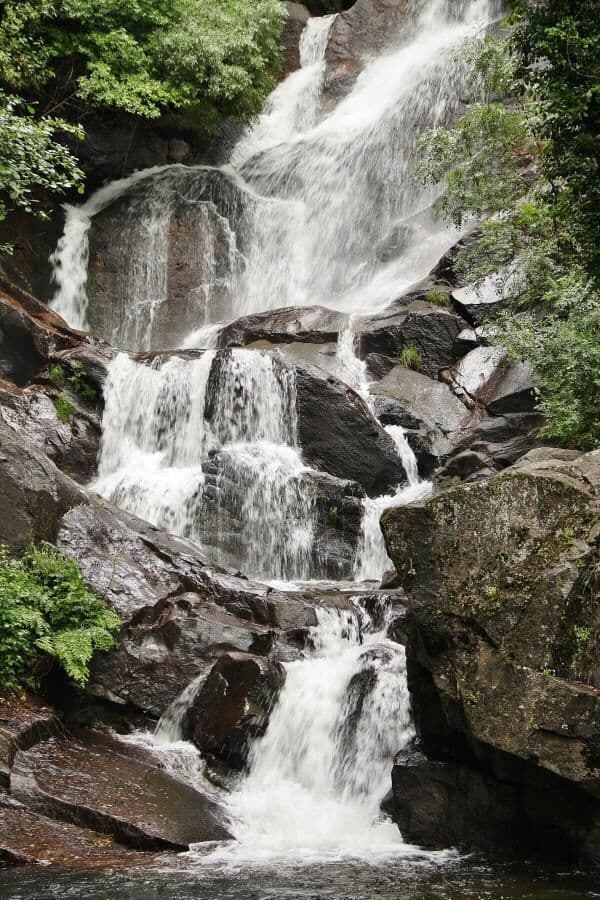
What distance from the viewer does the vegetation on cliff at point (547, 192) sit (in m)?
7.86

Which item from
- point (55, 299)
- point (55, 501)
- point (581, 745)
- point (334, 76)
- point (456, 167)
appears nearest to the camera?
point (581, 745)

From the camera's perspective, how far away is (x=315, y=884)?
6.24 m

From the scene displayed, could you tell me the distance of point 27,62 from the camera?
67.0 feet

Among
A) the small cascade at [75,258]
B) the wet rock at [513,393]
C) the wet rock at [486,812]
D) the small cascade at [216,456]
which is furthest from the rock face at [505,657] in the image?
the small cascade at [75,258]

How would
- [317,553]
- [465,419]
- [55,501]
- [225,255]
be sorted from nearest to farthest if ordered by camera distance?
[55,501] < [317,553] < [465,419] < [225,255]

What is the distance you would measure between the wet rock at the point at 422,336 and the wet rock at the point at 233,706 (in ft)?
36.0

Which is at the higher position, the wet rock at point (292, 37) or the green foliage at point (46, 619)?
the wet rock at point (292, 37)

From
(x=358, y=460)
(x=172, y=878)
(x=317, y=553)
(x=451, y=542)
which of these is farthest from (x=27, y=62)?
(x=172, y=878)

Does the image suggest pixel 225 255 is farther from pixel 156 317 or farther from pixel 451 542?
pixel 451 542

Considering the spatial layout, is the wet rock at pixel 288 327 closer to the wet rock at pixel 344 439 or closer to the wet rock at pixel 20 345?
the wet rock at pixel 344 439

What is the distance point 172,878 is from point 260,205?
867 inches

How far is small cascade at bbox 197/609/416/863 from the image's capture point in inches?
310

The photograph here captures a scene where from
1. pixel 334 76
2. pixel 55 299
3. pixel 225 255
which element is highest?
pixel 334 76

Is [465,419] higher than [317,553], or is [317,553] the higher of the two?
[465,419]
